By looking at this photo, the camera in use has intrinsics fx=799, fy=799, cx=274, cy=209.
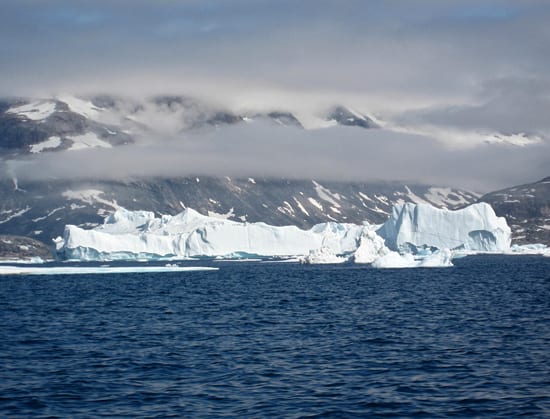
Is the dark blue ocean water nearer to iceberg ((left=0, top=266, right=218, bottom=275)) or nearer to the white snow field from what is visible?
iceberg ((left=0, top=266, right=218, bottom=275))

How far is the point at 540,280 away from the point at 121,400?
67.6 meters

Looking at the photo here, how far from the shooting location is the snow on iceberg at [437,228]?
152m

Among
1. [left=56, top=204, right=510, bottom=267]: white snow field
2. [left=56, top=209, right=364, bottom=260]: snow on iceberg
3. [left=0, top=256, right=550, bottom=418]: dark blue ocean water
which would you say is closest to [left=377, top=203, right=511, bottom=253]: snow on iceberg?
[left=56, top=204, right=510, bottom=267]: white snow field

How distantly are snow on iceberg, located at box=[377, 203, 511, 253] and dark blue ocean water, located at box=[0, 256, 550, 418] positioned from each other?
91.6 metres

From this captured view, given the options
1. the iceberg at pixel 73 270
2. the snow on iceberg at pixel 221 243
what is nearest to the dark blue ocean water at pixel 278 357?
the iceberg at pixel 73 270

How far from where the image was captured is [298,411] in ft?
76.5

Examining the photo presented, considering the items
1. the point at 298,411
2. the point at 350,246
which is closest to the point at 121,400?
the point at 298,411

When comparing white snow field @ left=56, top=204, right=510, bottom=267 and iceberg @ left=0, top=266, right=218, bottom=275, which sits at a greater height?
white snow field @ left=56, top=204, right=510, bottom=267

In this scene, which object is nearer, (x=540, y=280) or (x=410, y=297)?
(x=410, y=297)

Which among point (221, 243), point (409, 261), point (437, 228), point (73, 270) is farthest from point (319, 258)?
point (73, 270)

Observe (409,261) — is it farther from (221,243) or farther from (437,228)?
(221,243)

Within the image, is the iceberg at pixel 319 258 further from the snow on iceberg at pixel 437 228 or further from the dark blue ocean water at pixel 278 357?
the dark blue ocean water at pixel 278 357

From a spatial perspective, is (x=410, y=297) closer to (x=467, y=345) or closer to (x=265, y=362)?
(x=467, y=345)

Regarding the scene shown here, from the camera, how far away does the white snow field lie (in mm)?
152500
